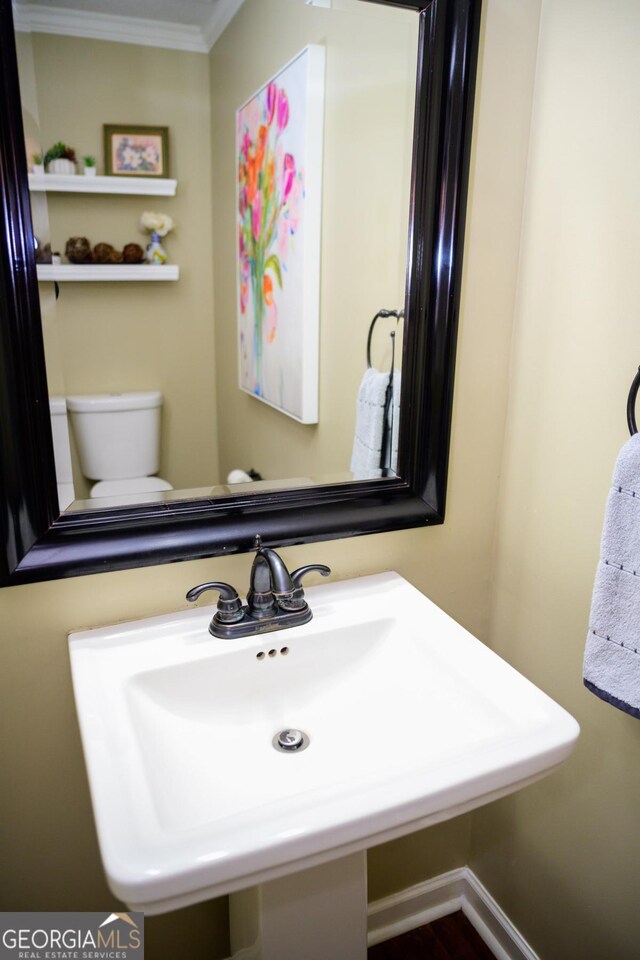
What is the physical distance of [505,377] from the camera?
1.41 meters

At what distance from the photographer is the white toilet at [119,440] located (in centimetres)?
111

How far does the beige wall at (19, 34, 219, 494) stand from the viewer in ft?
3.24

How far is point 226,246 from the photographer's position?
117 centimetres

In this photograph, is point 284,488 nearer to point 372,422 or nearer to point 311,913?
point 372,422

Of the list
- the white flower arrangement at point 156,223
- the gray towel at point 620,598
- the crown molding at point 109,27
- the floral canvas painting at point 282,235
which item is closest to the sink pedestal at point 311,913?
the gray towel at point 620,598

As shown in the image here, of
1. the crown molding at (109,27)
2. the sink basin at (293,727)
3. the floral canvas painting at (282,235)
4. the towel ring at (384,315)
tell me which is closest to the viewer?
the sink basin at (293,727)

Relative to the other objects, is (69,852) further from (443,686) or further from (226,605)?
(443,686)

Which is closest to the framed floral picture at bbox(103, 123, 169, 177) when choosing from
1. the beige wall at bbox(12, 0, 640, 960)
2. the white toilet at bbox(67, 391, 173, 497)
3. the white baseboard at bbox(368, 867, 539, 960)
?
the white toilet at bbox(67, 391, 173, 497)

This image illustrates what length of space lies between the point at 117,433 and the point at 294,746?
0.58 meters

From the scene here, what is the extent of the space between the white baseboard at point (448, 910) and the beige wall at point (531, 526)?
9 centimetres

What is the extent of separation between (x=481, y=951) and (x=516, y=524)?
0.99 m

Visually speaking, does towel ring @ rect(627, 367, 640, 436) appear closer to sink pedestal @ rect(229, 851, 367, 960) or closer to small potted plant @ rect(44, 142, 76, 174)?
sink pedestal @ rect(229, 851, 367, 960)

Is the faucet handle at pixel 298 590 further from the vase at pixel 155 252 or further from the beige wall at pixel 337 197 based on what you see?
the vase at pixel 155 252

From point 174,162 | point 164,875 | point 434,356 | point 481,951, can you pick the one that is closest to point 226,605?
point 164,875
